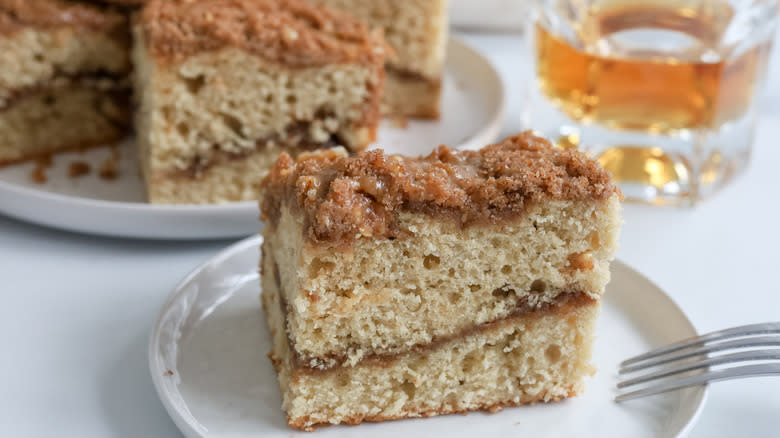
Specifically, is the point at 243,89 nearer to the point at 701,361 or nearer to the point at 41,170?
the point at 41,170

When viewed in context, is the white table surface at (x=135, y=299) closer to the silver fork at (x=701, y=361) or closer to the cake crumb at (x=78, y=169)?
the silver fork at (x=701, y=361)

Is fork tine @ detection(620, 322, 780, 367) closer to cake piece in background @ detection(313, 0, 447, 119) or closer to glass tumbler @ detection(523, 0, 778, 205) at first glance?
glass tumbler @ detection(523, 0, 778, 205)

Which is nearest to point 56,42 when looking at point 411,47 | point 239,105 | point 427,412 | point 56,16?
point 56,16

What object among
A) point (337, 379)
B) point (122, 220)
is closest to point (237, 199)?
point (122, 220)

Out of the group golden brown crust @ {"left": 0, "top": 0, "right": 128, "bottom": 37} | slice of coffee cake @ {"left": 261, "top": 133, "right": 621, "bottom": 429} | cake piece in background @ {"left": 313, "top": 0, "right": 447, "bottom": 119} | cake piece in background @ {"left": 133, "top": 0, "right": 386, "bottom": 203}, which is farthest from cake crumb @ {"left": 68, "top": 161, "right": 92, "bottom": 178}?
slice of coffee cake @ {"left": 261, "top": 133, "right": 621, "bottom": 429}

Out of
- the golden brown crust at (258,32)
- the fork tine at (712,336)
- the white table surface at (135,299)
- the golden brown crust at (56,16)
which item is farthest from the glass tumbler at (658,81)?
the golden brown crust at (56,16)

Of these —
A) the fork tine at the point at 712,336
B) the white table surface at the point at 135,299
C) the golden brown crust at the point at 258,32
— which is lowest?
the white table surface at the point at 135,299
